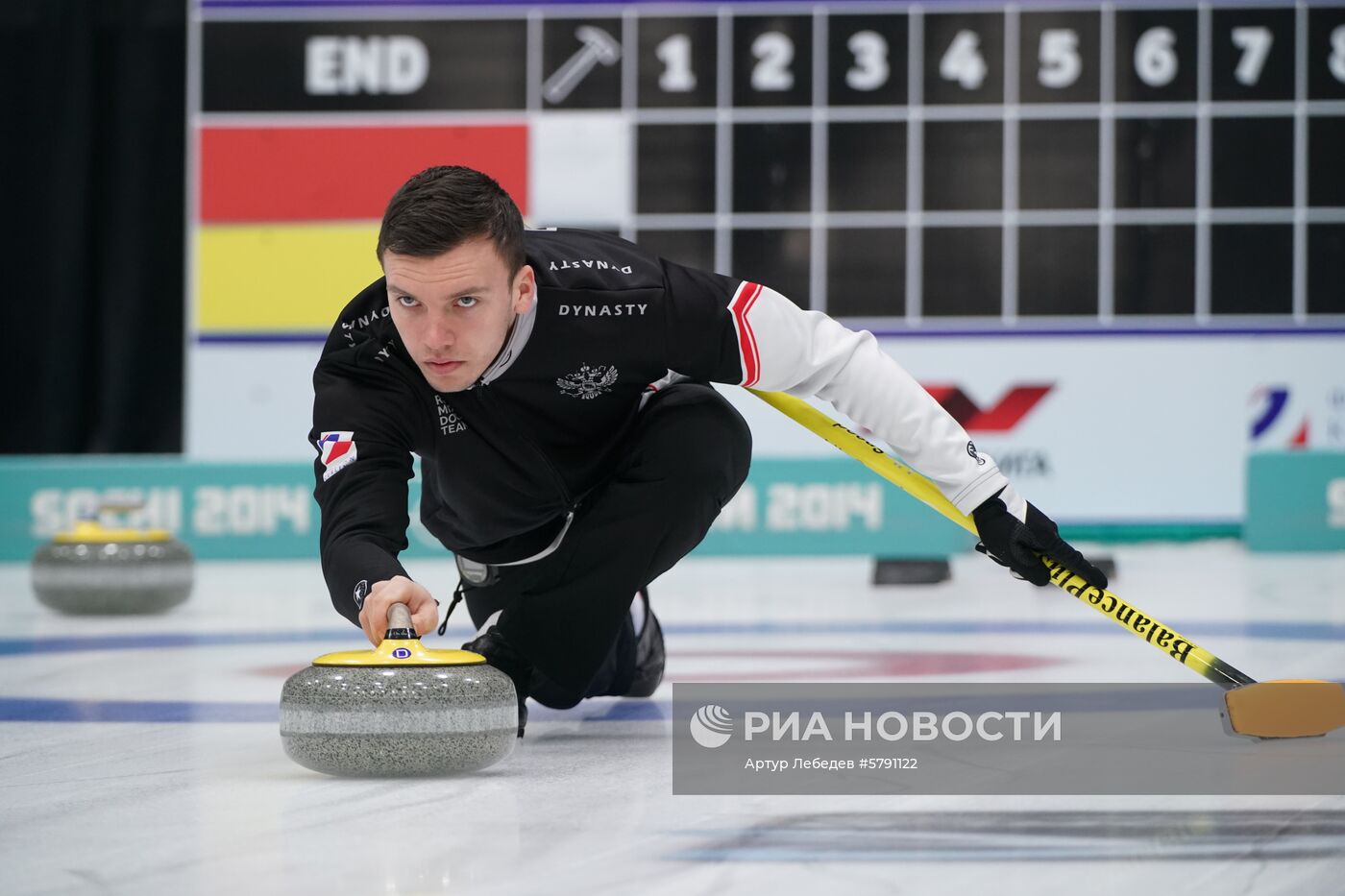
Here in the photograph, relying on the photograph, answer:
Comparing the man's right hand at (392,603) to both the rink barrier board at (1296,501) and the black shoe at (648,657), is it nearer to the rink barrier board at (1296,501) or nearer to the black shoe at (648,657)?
the black shoe at (648,657)

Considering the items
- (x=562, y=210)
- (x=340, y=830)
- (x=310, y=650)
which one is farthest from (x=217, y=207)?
(x=340, y=830)

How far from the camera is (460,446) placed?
2.73m

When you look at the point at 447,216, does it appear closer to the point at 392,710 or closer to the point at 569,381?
the point at 569,381

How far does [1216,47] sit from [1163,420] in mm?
2230

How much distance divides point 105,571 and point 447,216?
3453 mm

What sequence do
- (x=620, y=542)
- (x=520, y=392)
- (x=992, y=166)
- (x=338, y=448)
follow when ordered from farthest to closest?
(x=992, y=166) → (x=620, y=542) → (x=520, y=392) → (x=338, y=448)

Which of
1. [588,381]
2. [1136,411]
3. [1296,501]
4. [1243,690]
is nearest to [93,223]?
[1136,411]

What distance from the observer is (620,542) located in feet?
9.24

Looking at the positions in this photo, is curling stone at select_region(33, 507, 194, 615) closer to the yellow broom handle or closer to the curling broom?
the yellow broom handle

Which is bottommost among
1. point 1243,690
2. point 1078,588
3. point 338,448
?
point 1243,690

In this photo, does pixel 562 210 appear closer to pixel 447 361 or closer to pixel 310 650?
pixel 310 650

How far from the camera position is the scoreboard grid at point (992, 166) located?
Result: 32.9 feet

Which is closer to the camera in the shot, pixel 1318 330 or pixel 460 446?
pixel 460 446

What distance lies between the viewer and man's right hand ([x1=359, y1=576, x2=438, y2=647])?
2285mm
